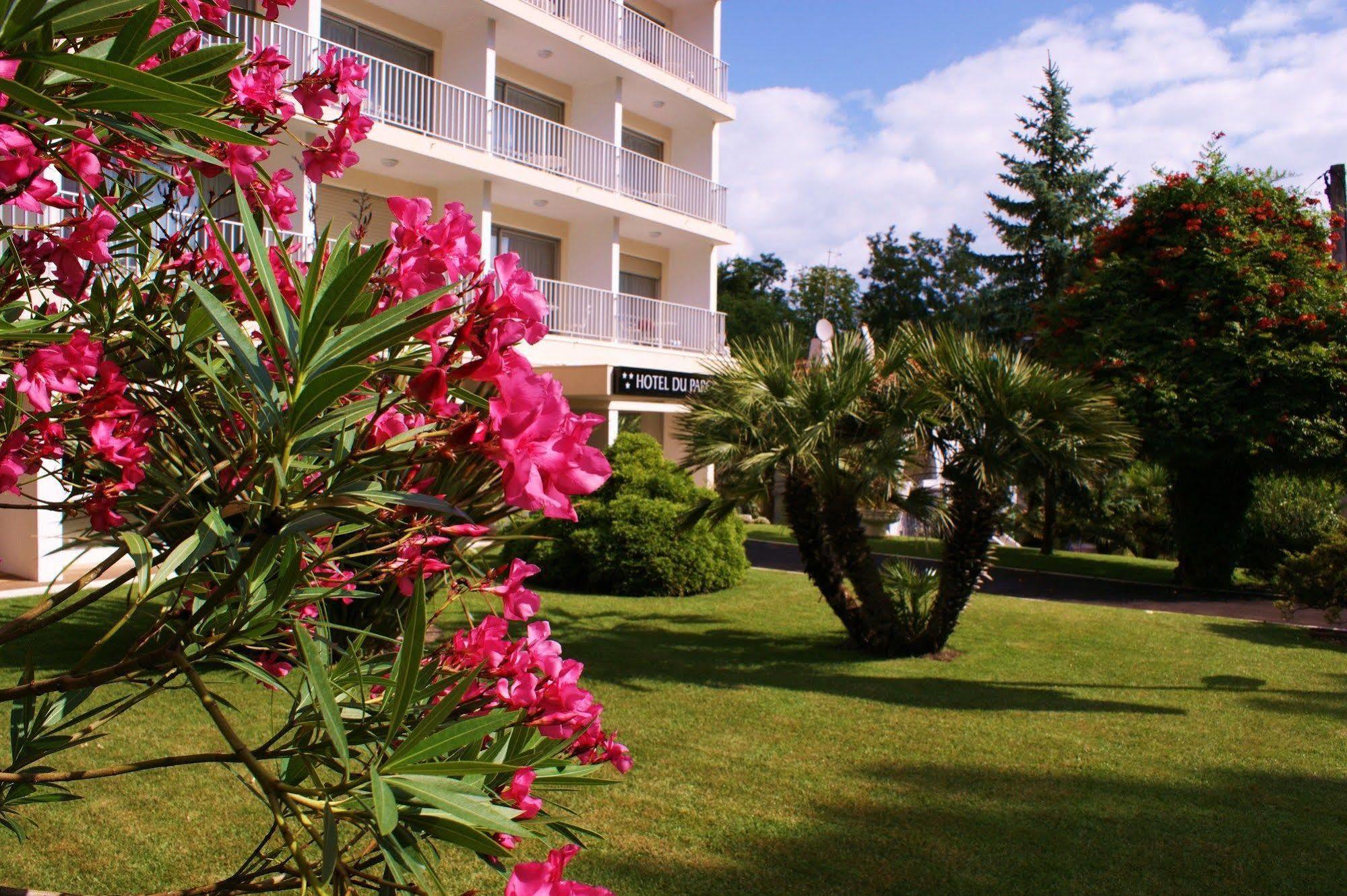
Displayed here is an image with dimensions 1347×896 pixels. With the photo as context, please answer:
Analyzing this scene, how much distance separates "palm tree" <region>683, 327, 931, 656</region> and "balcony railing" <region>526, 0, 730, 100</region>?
35.4 ft

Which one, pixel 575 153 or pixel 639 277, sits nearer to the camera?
pixel 575 153

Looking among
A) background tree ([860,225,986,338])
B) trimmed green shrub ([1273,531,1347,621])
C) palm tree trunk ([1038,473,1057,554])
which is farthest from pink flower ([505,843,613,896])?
background tree ([860,225,986,338])

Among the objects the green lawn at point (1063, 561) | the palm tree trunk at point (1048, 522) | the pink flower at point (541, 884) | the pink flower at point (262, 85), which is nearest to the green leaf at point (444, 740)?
the pink flower at point (541, 884)

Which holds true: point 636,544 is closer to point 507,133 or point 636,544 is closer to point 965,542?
point 965,542

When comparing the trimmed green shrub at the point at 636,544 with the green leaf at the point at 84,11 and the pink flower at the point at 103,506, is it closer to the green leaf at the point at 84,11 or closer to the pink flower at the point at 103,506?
the pink flower at the point at 103,506

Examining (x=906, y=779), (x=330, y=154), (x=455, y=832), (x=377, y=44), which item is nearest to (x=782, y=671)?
(x=906, y=779)

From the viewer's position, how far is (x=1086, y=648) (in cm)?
1145

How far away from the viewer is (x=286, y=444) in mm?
1146

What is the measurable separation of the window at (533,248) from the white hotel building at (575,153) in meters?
0.04

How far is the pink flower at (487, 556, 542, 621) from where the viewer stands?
5.93 feet

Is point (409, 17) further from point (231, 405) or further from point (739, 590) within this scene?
point (231, 405)

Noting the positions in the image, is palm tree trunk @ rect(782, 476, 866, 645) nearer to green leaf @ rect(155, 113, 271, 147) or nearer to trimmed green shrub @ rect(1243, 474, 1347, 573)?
green leaf @ rect(155, 113, 271, 147)

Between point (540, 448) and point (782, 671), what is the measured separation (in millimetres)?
9019

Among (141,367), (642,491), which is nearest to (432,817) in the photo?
(141,367)
